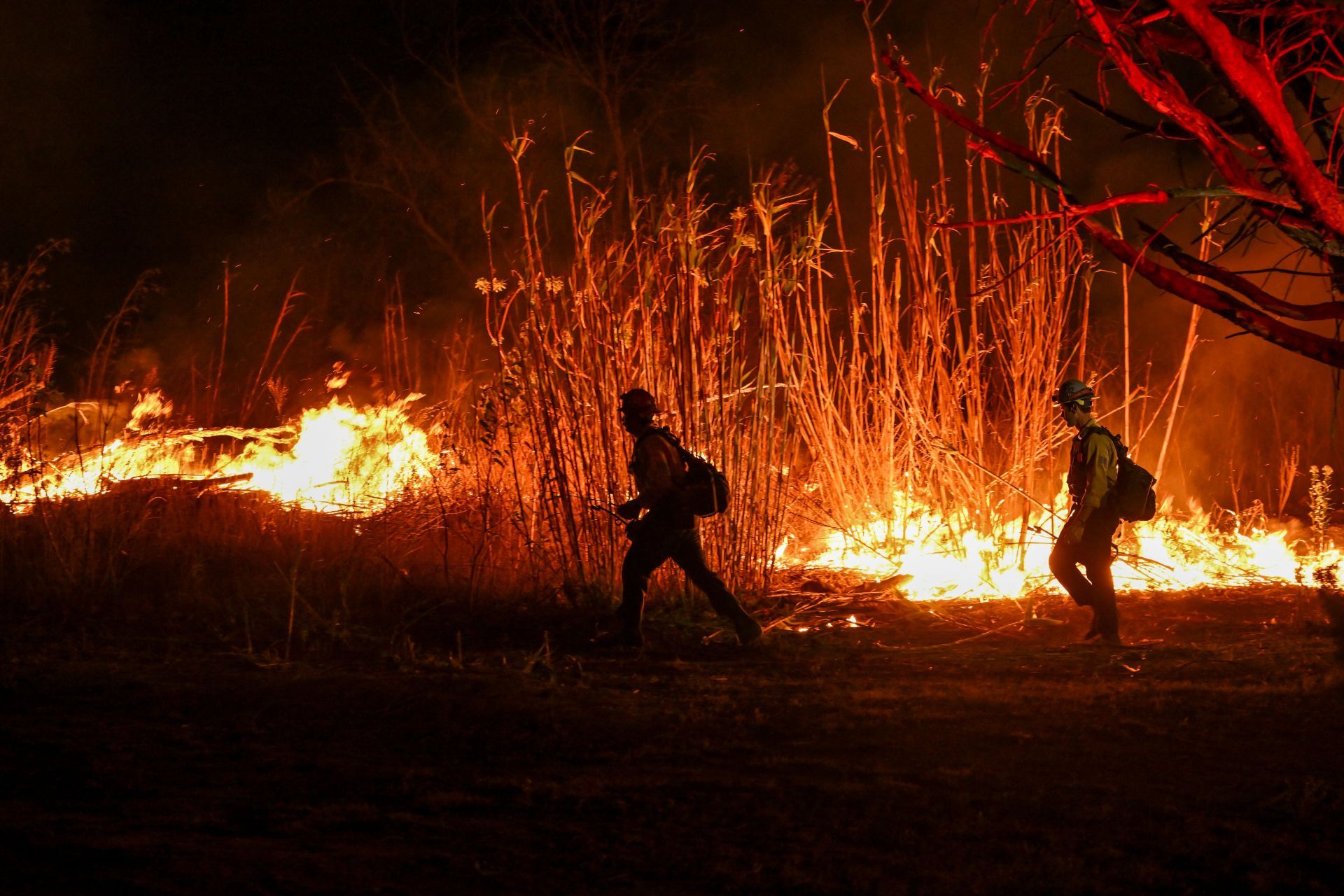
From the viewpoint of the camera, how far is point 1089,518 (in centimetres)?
732

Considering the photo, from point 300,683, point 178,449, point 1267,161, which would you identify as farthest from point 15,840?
point 178,449

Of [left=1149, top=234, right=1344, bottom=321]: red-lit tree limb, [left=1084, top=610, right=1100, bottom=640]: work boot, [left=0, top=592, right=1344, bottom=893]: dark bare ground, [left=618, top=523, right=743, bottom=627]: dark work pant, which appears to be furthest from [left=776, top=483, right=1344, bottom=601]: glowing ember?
[left=1149, top=234, right=1344, bottom=321]: red-lit tree limb

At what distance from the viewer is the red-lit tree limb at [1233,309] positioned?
3736mm

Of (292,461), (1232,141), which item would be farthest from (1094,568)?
(292,461)

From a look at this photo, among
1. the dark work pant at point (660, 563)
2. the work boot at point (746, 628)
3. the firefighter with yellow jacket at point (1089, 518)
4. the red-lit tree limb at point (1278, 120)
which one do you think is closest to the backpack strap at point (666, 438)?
the dark work pant at point (660, 563)

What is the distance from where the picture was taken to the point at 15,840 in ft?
13.7

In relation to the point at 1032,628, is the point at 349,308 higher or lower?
higher

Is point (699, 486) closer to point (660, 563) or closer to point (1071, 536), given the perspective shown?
point (660, 563)

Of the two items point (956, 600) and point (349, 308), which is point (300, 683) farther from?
point (349, 308)

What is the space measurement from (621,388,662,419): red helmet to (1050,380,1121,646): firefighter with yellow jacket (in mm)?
2232

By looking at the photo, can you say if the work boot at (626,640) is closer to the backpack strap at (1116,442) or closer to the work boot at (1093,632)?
the work boot at (1093,632)

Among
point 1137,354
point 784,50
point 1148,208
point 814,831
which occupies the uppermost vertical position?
point 784,50

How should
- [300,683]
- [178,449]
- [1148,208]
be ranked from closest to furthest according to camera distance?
[300,683] → [178,449] → [1148,208]

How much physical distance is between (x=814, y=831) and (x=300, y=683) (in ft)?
10.7
